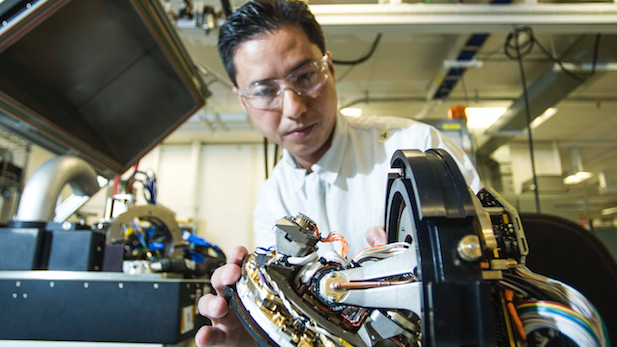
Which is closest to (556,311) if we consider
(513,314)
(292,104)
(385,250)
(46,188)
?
(513,314)

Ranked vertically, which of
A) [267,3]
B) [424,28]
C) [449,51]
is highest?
[449,51]

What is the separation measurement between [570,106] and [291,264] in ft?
19.2

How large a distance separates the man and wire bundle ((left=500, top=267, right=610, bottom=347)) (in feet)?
1.70

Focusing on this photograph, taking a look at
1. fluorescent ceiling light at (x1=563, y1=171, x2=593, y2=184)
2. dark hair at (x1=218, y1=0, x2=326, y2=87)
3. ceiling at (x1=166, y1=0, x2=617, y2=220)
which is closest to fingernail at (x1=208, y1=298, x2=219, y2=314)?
dark hair at (x1=218, y1=0, x2=326, y2=87)

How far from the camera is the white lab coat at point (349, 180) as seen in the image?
104cm

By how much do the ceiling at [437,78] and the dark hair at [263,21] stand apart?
1.64 metres

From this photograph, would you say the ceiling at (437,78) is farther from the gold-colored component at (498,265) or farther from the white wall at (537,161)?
the gold-colored component at (498,265)

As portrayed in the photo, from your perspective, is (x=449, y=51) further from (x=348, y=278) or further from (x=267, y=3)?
(x=348, y=278)

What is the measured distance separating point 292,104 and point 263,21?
0.26 meters

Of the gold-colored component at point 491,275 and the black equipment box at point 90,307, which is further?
the black equipment box at point 90,307

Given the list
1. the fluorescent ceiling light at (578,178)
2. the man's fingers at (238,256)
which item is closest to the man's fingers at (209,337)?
the man's fingers at (238,256)

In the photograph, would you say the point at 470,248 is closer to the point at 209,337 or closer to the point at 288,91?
the point at 209,337

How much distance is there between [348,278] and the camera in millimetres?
375

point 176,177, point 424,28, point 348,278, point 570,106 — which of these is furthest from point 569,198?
point 176,177
